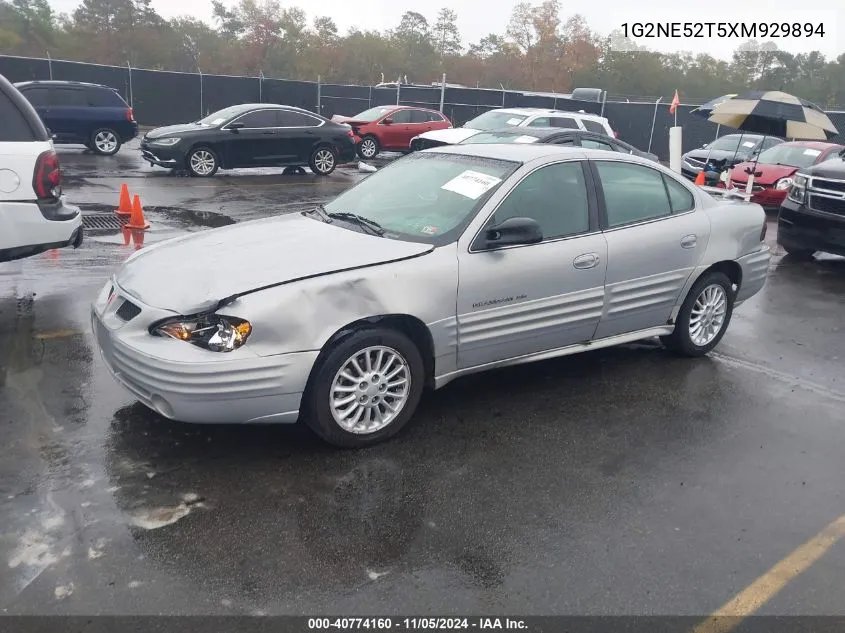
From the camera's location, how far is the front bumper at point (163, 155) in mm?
15188

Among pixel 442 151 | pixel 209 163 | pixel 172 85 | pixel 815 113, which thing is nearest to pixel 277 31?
pixel 172 85

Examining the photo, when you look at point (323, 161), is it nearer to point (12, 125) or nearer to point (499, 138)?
point (499, 138)

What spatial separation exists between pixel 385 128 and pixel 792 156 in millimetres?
10497

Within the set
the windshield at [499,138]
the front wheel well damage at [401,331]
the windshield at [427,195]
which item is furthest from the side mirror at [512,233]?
the windshield at [499,138]

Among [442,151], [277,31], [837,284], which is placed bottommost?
[837,284]

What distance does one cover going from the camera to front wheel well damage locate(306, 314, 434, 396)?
4.13 metres

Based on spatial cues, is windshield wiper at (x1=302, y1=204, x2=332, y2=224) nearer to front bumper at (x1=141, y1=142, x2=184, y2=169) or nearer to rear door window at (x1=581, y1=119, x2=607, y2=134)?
front bumper at (x1=141, y1=142, x2=184, y2=169)

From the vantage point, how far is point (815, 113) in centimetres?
1191

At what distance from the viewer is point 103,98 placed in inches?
705

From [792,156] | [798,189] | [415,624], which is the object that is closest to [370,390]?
[415,624]

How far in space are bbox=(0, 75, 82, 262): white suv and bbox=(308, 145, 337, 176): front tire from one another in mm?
11307

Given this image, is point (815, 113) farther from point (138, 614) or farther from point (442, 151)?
point (138, 614)

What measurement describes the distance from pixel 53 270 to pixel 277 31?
6594 cm

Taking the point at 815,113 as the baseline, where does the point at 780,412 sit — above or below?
below
